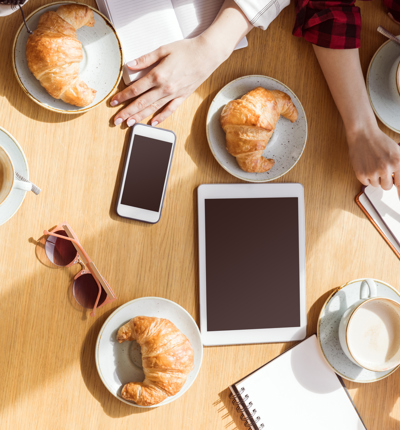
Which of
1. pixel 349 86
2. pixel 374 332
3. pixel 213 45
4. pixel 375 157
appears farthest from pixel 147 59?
pixel 374 332

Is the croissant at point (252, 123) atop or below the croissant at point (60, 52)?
below

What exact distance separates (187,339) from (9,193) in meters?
0.49

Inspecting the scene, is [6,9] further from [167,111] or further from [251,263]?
[251,263]

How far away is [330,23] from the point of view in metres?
1.02

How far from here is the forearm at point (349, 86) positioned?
1.04m

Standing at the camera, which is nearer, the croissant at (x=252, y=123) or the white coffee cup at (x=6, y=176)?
the white coffee cup at (x=6, y=176)

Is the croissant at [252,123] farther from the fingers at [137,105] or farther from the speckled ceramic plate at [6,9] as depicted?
the speckled ceramic plate at [6,9]

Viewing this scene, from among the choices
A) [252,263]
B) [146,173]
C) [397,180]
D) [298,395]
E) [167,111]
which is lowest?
[298,395]

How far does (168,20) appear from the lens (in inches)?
39.1

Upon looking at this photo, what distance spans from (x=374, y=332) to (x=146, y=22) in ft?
2.96

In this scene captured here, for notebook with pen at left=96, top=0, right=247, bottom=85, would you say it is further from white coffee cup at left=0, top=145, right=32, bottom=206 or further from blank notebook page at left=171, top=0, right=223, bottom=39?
white coffee cup at left=0, top=145, right=32, bottom=206

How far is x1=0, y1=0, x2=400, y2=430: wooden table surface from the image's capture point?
97 cm

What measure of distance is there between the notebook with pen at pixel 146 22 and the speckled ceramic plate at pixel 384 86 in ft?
1.52

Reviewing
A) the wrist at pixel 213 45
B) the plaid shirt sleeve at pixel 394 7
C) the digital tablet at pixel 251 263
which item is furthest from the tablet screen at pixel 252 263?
the plaid shirt sleeve at pixel 394 7
